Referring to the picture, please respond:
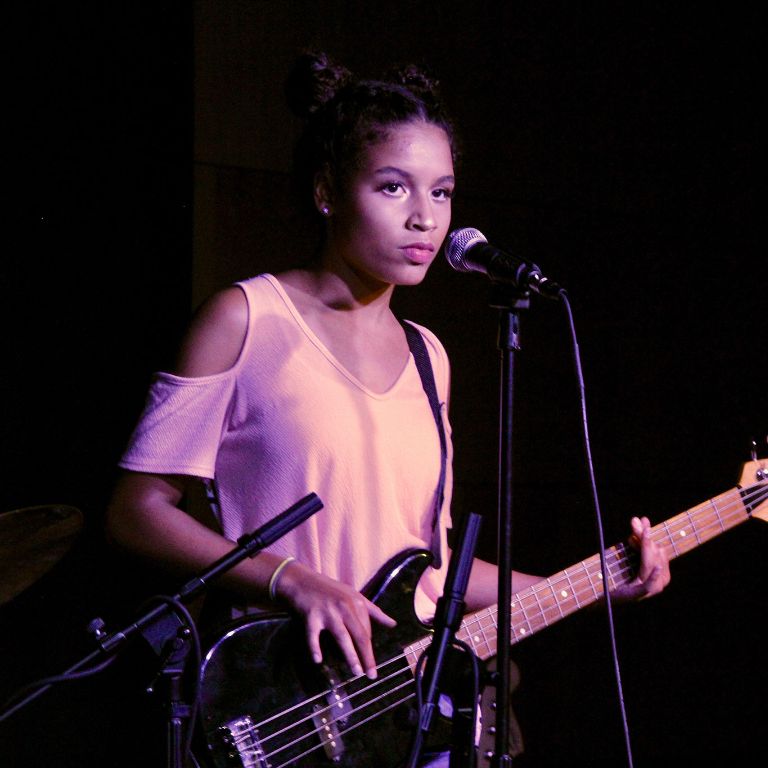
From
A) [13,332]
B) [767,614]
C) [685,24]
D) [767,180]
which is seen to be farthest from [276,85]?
[767,614]

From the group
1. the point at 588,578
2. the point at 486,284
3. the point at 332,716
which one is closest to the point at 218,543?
the point at 332,716

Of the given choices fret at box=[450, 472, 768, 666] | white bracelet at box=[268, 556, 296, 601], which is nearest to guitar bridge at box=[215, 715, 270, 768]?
white bracelet at box=[268, 556, 296, 601]

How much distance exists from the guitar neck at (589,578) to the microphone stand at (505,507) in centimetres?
63

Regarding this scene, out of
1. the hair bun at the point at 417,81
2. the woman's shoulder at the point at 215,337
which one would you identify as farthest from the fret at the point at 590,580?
the hair bun at the point at 417,81

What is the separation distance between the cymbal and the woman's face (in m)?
0.83

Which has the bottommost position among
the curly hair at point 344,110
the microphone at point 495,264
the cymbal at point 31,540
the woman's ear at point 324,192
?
the cymbal at point 31,540

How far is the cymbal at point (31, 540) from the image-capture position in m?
1.66

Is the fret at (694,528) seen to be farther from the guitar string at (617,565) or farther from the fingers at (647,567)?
the fingers at (647,567)

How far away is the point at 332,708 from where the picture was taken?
1812 mm

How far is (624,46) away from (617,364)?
1.24 meters

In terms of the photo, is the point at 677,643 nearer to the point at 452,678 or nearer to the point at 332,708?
the point at 332,708

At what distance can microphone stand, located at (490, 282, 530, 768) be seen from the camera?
1.37 m

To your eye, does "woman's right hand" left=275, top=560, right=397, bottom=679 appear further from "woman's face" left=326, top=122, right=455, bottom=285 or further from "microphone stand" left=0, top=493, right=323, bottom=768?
"woman's face" left=326, top=122, right=455, bottom=285

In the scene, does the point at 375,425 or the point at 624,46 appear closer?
the point at 375,425
